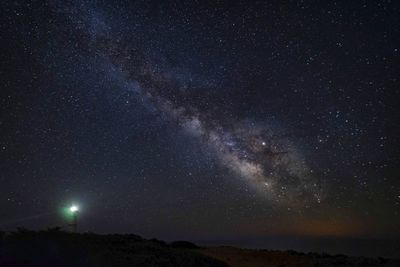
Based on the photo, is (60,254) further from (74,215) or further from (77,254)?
(74,215)

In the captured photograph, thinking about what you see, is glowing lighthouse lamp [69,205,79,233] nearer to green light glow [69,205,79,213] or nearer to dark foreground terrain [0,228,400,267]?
green light glow [69,205,79,213]

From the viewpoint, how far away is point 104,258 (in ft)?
42.1

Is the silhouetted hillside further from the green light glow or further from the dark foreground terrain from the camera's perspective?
the green light glow

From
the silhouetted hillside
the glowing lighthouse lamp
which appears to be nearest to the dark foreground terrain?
the silhouetted hillside

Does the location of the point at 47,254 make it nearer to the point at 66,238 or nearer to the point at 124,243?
the point at 66,238

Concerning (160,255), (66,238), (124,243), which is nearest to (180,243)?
(124,243)

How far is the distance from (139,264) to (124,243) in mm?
4948

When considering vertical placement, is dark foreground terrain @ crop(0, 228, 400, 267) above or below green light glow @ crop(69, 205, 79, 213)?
below

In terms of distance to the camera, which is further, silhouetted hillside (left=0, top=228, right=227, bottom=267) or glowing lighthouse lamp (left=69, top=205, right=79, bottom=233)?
glowing lighthouse lamp (left=69, top=205, right=79, bottom=233)

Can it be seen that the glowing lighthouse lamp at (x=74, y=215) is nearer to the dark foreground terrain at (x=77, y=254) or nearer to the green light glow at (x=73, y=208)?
the green light glow at (x=73, y=208)

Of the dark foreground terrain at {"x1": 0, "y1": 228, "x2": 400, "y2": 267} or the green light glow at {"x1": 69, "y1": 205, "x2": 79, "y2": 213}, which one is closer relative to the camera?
the dark foreground terrain at {"x1": 0, "y1": 228, "x2": 400, "y2": 267}

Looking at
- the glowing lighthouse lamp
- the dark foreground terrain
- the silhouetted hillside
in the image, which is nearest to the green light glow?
the glowing lighthouse lamp

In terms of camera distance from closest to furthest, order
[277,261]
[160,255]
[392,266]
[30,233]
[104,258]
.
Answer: [104,258]
[30,233]
[160,255]
[392,266]
[277,261]

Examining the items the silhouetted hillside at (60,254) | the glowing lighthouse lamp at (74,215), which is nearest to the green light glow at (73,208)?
the glowing lighthouse lamp at (74,215)
